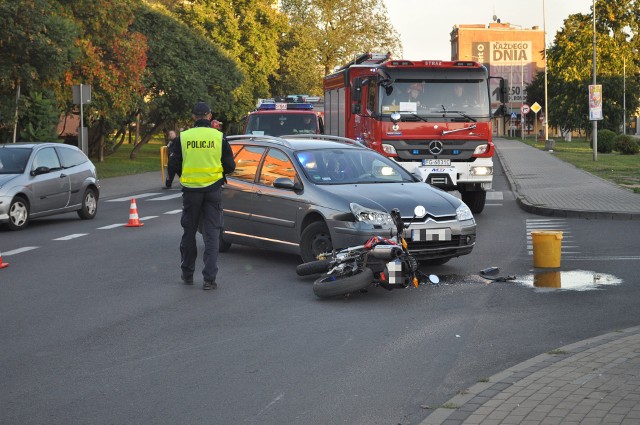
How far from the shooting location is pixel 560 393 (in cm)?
653

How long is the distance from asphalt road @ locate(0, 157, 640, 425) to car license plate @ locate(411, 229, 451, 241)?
445mm

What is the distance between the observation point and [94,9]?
38.6 m

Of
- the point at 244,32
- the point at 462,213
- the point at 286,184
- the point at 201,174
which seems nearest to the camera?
the point at 201,174

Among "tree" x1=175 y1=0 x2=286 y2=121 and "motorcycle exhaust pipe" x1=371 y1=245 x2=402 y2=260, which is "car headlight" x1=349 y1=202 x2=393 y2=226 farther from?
"tree" x1=175 y1=0 x2=286 y2=121

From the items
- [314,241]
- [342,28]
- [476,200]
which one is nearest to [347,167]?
[314,241]

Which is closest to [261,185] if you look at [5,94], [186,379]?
[186,379]

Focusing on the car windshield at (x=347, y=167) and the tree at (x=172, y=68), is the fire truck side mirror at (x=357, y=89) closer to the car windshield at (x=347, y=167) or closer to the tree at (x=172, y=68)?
the car windshield at (x=347, y=167)

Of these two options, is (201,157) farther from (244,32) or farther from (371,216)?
(244,32)

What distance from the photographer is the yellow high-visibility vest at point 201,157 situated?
1189 centimetres

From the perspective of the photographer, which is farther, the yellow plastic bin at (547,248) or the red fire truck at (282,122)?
the red fire truck at (282,122)

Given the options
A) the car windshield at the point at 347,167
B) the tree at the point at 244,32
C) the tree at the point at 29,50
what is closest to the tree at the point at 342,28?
the tree at the point at 244,32

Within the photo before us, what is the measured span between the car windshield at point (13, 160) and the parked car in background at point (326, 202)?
647 cm

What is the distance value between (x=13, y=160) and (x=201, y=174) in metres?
9.64

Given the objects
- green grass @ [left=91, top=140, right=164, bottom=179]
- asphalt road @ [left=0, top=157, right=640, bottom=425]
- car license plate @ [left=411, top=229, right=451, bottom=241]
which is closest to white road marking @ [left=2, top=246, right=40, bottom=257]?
asphalt road @ [left=0, top=157, right=640, bottom=425]
